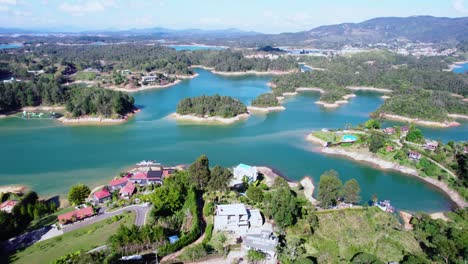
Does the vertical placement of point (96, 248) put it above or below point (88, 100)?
below

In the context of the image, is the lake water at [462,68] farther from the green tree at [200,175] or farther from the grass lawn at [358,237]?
the green tree at [200,175]

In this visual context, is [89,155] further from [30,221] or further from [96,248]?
[96,248]

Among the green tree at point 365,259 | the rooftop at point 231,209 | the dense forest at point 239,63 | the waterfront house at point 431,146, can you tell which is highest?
the dense forest at point 239,63

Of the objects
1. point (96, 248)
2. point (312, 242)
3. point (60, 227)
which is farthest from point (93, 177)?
point (312, 242)

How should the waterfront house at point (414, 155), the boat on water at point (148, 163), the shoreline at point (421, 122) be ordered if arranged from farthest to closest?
the shoreline at point (421, 122) < the waterfront house at point (414, 155) < the boat on water at point (148, 163)

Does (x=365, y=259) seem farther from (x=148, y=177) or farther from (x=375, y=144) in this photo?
(x=375, y=144)

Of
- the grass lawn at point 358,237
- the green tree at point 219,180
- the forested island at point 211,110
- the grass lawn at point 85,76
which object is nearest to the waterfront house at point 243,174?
the green tree at point 219,180

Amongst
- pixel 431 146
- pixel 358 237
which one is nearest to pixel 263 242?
pixel 358 237

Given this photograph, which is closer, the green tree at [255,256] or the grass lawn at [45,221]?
the green tree at [255,256]
